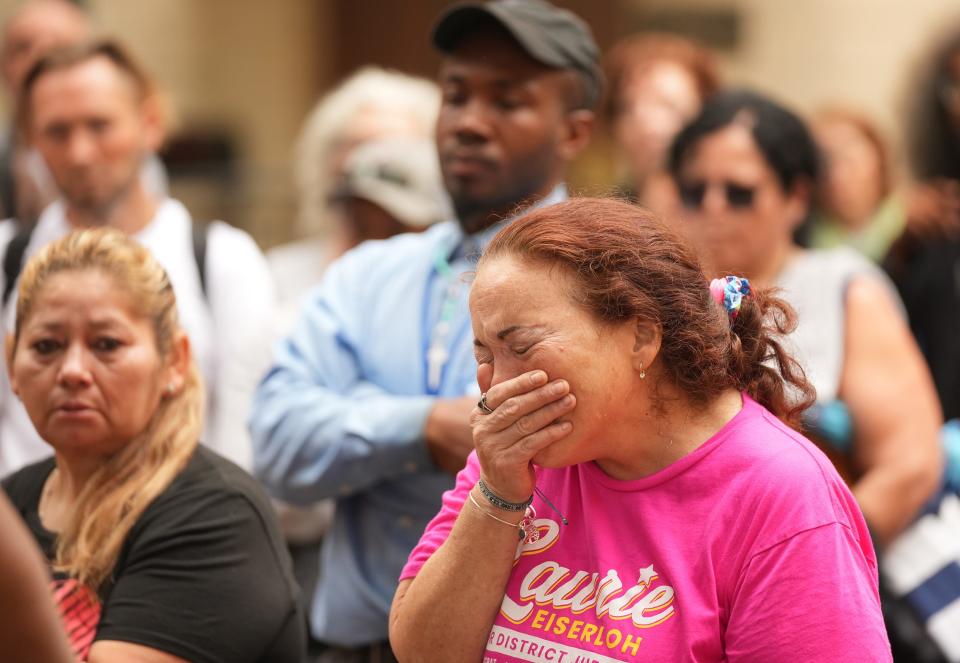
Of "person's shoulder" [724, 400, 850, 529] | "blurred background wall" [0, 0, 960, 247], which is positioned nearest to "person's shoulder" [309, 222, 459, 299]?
"person's shoulder" [724, 400, 850, 529]

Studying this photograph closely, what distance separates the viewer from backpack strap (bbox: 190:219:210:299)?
417 centimetres

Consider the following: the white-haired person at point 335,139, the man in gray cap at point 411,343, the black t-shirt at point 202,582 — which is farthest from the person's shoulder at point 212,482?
the white-haired person at point 335,139

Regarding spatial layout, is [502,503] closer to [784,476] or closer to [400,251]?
[784,476]

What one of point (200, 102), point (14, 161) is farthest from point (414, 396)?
point (200, 102)

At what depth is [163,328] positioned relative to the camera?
3.08 metres

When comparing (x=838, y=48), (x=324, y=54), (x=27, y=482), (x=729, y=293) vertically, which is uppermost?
(x=729, y=293)

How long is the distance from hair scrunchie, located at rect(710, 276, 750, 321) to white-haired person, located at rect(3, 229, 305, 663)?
1067 millimetres

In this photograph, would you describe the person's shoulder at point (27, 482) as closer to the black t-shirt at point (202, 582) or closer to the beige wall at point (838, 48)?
the black t-shirt at point (202, 582)

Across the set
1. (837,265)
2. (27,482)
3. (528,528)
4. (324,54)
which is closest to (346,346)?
(27,482)

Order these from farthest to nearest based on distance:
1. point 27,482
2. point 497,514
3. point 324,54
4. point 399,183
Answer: point 324,54
point 399,183
point 27,482
point 497,514

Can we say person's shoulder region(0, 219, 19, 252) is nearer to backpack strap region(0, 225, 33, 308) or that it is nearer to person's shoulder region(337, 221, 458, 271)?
backpack strap region(0, 225, 33, 308)

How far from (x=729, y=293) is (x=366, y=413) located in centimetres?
112

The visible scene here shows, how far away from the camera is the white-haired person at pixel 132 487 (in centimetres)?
275

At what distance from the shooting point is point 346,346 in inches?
139
